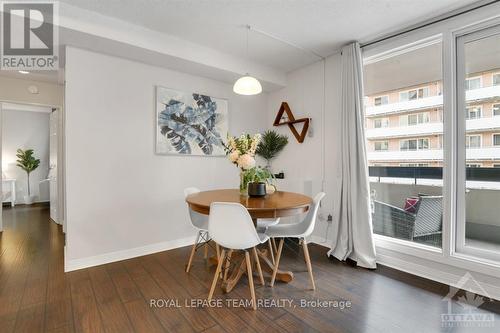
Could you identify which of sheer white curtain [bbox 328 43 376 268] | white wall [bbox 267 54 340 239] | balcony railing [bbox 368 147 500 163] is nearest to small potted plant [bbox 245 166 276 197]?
sheer white curtain [bbox 328 43 376 268]

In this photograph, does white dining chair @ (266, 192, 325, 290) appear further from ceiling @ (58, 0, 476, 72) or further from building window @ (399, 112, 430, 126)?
ceiling @ (58, 0, 476, 72)

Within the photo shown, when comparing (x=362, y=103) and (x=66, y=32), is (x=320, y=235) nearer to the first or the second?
(x=362, y=103)

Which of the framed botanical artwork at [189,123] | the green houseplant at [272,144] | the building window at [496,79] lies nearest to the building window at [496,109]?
the building window at [496,79]

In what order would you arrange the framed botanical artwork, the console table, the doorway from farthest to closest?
1. the doorway
2. the console table
3. the framed botanical artwork

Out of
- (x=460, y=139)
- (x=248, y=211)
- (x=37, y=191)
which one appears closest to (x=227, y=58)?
(x=248, y=211)

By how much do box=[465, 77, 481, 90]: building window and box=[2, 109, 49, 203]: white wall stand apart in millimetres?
8665

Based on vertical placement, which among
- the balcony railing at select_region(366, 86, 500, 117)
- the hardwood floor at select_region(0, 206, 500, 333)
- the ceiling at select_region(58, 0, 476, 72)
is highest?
the ceiling at select_region(58, 0, 476, 72)

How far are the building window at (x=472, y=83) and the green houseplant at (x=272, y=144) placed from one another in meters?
2.24

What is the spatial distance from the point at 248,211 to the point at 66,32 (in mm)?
2437

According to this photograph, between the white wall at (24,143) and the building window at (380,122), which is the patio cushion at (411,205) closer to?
the building window at (380,122)

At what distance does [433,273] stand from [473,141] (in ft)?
4.36

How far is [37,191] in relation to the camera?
6.44m

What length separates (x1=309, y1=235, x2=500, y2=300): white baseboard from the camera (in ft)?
6.86

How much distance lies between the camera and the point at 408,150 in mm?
2738
